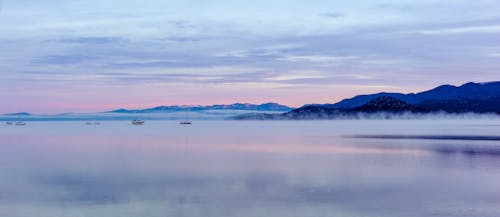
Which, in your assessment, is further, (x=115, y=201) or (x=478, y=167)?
(x=478, y=167)

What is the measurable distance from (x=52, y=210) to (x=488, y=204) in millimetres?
18411

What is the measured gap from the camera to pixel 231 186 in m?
33.0

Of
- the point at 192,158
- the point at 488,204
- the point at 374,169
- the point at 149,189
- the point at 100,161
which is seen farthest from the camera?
the point at 192,158

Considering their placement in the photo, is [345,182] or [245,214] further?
[345,182]

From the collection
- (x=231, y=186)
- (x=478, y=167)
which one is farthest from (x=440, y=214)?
(x=478, y=167)

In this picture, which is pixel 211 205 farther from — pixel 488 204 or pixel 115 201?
pixel 488 204

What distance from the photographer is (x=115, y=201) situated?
90.0 feet

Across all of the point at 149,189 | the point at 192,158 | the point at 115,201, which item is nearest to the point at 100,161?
the point at 192,158

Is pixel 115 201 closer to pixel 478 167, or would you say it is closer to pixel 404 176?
pixel 404 176

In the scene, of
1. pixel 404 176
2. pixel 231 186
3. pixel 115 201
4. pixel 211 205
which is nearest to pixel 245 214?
pixel 211 205

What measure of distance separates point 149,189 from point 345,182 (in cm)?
1096

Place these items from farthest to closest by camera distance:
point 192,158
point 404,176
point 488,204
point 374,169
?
point 192,158
point 374,169
point 404,176
point 488,204

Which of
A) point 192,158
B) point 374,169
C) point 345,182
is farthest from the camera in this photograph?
point 192,158

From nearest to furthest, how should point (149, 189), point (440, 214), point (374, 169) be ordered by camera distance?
point (440, 214) → point (149, 189) → point (374, 169)
